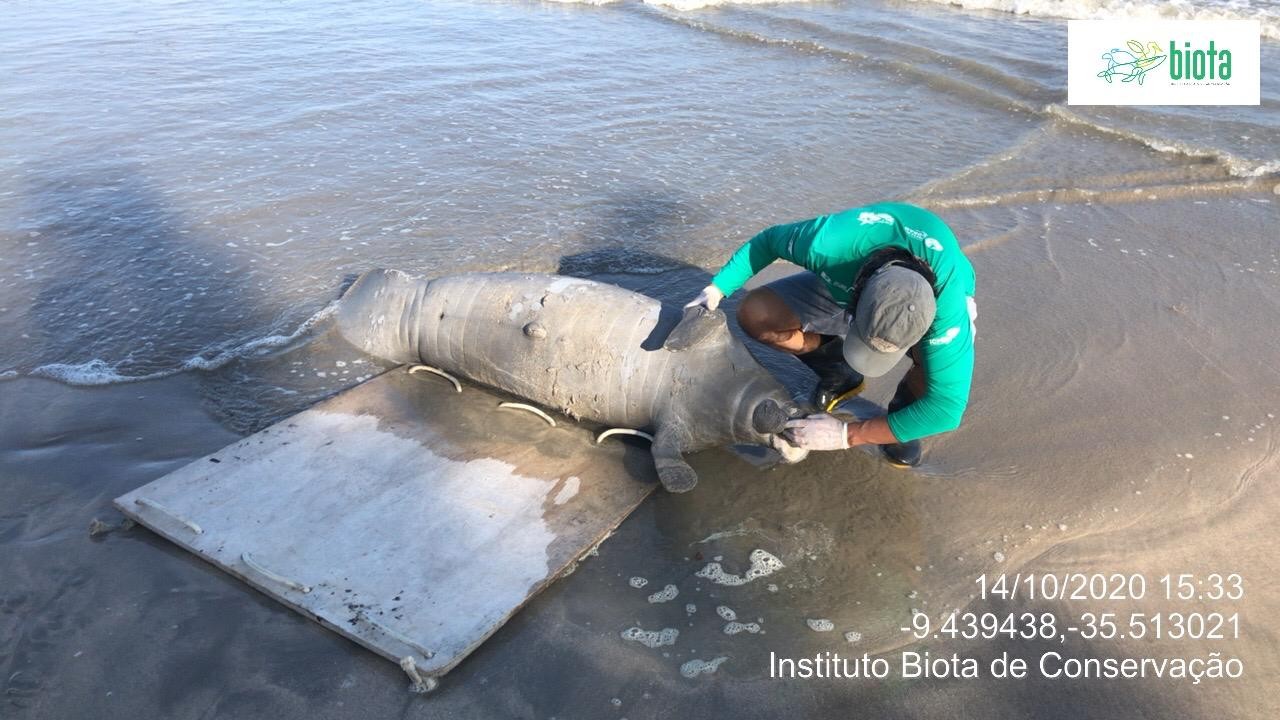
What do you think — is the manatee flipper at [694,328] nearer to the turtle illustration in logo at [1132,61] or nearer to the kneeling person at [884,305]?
the kneeling person at [884,305]

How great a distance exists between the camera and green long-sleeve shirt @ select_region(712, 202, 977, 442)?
12.8 feet

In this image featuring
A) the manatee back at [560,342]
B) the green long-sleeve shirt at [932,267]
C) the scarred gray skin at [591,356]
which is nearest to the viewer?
the green long-sleeve shirt at [932,267]

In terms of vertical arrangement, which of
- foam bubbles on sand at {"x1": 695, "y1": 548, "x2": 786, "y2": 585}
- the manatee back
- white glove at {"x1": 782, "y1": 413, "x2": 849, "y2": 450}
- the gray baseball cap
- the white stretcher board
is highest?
the gray baseball cap

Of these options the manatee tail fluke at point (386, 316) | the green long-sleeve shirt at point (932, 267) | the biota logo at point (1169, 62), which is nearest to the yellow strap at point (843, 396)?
the green long-sleeve shirt at point (932, 267)

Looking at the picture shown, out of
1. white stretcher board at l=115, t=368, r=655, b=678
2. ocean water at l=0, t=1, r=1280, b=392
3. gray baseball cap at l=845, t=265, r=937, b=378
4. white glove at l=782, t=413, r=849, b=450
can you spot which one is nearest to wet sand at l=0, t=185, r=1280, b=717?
white stretcher board at l=115, t=368, r=655, b=678

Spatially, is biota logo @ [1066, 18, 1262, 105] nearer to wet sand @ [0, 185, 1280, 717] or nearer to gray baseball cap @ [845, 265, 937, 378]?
wet sand @ [0, 185, 1280, 717]

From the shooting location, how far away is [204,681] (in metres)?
3.47

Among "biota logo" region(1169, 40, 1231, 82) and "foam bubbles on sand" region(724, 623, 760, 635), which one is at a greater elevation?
"biota logo" region(1169, 40, 1231, 82)

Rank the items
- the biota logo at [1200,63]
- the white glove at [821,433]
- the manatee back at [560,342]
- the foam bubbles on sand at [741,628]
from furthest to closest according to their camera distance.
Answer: the biota logo at [1200,63]
the manatee back at [560,342]
the white glove at [821,433]
the foam bubbles on sand at [741,628]

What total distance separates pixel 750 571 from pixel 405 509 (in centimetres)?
179

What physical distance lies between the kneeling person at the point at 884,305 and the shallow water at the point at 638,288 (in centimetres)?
54

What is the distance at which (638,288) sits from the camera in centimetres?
681

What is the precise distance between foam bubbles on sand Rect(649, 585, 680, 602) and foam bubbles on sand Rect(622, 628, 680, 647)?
19cm

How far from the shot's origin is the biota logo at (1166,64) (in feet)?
38.9
